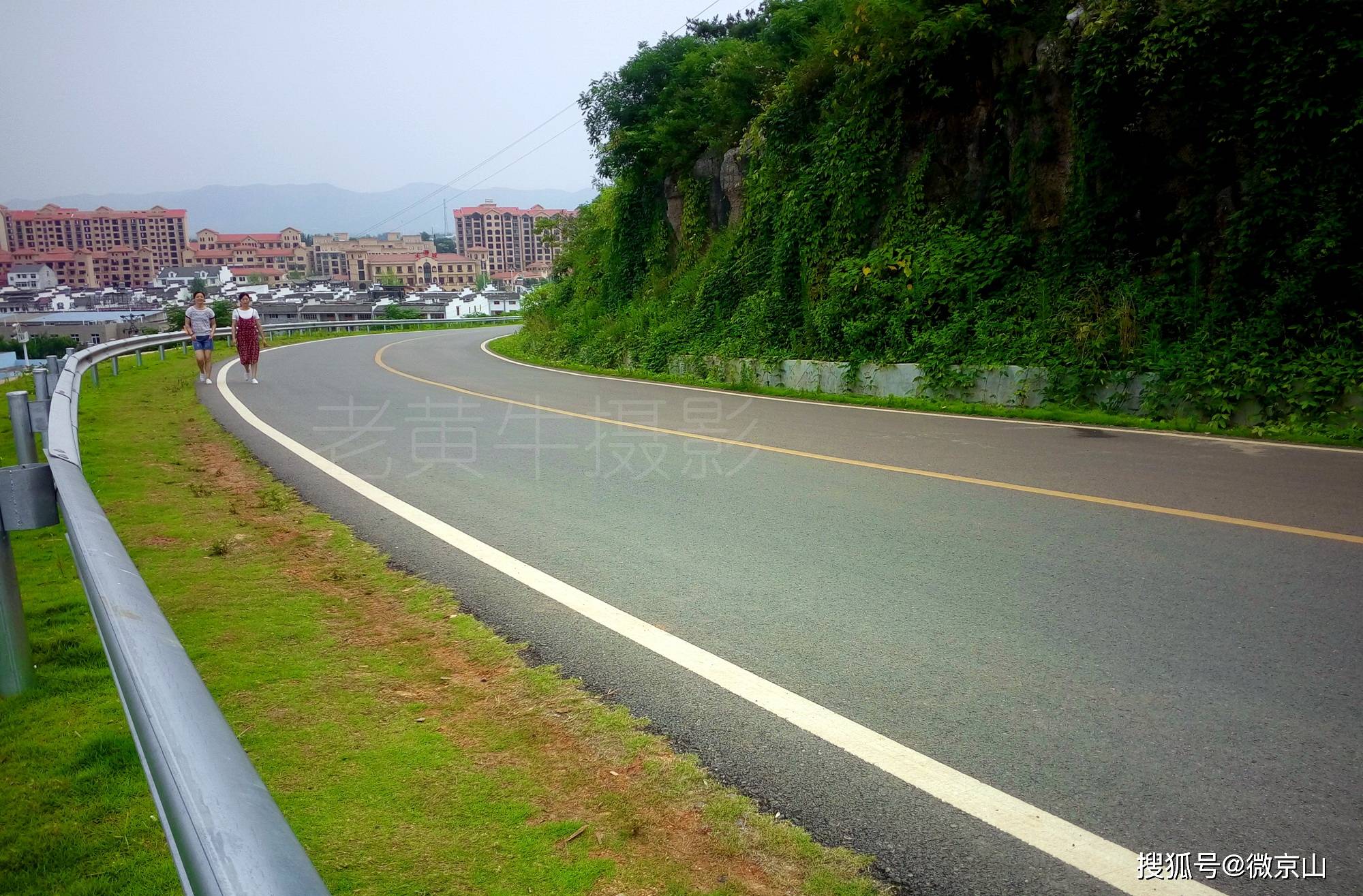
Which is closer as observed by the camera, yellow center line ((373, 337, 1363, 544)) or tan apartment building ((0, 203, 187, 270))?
yellow center line ((373, 337, 1363, 544))

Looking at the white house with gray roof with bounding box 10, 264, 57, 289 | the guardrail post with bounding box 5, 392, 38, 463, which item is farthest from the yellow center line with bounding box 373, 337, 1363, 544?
the white house with gray roof with bounding box 10, 264, 57, 289

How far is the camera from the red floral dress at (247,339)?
1853cm

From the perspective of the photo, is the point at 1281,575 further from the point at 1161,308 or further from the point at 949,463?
the point at 1161,308

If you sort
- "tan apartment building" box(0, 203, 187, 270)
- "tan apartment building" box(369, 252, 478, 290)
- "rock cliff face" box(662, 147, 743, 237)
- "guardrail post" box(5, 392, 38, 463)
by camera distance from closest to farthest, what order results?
"guardrail post" box(5, 392, 38, 463)
"rock cliff face" box(662, 147, 743, 237)
"tan apartment building" box(0, 203, 187, 270)
"tan apartment building" box(369, 252, 478, 290)

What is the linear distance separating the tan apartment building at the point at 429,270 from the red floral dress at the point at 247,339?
140704 millimetres

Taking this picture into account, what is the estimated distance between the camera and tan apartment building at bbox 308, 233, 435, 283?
573 ft

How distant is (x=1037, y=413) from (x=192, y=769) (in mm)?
12423

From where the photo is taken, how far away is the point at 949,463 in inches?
343

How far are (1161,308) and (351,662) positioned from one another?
12.0 m

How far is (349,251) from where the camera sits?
17775 cm

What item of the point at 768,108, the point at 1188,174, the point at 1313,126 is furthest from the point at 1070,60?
the point at 768,108

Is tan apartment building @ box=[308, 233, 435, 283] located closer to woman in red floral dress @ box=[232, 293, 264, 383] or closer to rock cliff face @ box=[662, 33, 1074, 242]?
woman in red floral dress @ box=[232, 293, 264, 383]

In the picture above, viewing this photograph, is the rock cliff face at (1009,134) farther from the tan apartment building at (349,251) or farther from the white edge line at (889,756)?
the tan apartment building at (349,251)

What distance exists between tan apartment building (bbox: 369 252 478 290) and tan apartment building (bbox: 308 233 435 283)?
200 inches
